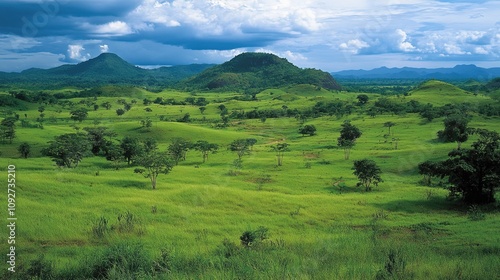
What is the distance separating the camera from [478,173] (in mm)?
37312

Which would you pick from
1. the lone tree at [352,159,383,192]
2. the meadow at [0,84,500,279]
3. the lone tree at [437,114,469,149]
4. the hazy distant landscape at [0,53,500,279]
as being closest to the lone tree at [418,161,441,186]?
the hazy distant landscape at [0,53,500,279]

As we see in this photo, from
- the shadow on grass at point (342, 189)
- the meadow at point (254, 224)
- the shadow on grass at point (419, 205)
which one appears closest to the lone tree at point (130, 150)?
the meadow at point (254, 224)

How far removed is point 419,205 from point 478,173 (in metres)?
6.36

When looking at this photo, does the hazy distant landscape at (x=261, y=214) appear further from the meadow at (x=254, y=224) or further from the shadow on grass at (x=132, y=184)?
the shadow on grass at (x=132, y=184)

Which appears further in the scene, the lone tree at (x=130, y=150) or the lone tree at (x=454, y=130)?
the lone tree at (x=454, y=130)

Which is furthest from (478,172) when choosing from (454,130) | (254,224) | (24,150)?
(24,150)

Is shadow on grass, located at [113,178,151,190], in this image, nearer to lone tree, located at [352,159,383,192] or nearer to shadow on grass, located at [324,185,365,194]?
shadow on grass, located at [324,185,365,194]

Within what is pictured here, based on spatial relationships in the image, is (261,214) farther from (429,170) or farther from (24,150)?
(24,150)

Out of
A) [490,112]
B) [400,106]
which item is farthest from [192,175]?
[400,106]

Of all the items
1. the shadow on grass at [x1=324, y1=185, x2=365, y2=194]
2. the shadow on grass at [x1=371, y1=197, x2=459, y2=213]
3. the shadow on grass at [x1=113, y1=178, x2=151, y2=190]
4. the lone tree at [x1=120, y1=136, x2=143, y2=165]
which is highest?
the lone tree at [x1=120, y1=136, x2=143, y2=165]

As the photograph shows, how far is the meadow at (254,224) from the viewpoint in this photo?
13891 millimetres

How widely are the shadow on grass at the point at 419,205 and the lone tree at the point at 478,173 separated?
5.14 ft

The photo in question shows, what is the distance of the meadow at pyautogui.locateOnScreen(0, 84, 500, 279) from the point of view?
13891 millimetres

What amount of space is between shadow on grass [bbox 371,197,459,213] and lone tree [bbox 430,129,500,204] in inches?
61.7
